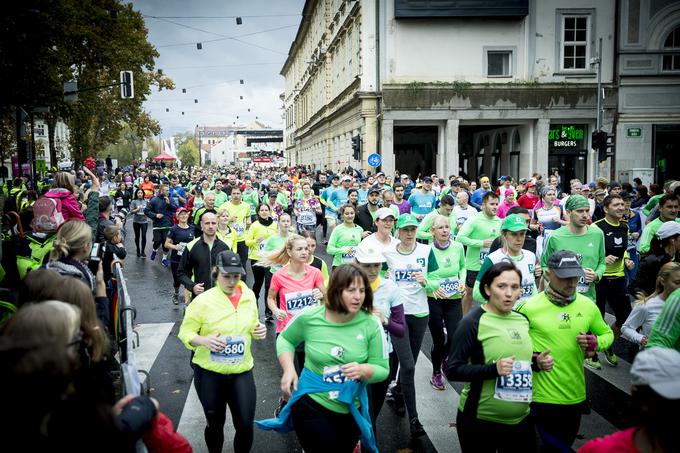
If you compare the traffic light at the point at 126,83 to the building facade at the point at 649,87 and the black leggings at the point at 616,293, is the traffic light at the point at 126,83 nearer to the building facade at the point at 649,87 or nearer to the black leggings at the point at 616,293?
the black leggings at the point at 616,293

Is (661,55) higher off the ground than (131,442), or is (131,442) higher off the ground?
(661,55)

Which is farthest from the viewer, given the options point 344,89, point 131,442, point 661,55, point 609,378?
point 344,89

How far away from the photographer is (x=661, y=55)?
26547mm

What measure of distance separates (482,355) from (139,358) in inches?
204

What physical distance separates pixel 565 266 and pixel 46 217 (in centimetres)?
566

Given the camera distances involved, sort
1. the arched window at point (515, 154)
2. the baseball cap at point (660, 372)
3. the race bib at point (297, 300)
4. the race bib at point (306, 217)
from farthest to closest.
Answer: the arched window at point (515, 154), the race bib at point (306, 217), the race bib at point (297, 300), the baseball cap at point (660, 372)

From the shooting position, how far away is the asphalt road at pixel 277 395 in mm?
4992

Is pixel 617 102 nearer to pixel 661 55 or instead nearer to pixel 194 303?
pixel 661 55

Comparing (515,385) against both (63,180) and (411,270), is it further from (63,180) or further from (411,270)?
(63,180)

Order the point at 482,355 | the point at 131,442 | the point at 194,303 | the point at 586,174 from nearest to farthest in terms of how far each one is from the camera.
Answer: the point at 131,442 → the point at 482,355 → the point at 194,303 → the point at 586,174

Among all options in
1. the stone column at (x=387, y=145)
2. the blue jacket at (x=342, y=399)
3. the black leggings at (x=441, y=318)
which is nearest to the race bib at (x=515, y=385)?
the blue jacket at (x=342, y=399)

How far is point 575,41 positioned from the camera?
27.6m

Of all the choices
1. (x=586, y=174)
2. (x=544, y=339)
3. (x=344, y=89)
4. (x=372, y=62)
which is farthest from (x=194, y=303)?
(x=344, y=89)

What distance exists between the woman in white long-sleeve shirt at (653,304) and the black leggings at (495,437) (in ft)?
5.41
